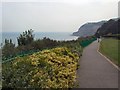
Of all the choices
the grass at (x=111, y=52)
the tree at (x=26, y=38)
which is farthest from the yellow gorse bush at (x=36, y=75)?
the tree at (x=26, y=38)

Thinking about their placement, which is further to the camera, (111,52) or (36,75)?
(111,52)

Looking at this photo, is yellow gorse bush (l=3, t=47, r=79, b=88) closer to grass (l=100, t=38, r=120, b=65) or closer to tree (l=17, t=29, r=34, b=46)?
grass (l=100, t=38, r=120, b=65)

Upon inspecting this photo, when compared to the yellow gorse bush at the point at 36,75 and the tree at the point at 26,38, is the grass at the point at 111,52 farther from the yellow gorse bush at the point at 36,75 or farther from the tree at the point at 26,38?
the yellow gorse bush at the point at 36,75

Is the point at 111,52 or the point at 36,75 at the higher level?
the point at 36,75

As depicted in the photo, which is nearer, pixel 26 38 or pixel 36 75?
pixel 36 75

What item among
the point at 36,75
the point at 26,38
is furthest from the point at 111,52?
the point at 36,75

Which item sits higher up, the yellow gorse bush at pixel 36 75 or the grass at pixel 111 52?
the yellow gorse bush at pixel 36 75

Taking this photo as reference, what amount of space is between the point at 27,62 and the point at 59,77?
106 centimetres

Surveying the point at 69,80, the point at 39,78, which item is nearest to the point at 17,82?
the point at 39,78

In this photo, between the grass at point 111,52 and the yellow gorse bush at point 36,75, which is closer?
the yellow gorse bush at point 36,75

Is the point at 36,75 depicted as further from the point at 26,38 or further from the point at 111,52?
the point at 111,52

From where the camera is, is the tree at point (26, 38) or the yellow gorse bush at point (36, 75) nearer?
the yellow gorse bush at point (36, 75)

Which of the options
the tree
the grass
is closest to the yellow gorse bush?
the grass

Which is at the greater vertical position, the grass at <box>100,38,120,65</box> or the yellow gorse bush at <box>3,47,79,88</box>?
the yellow gorse bush at <box>3,47,79,88</box>
